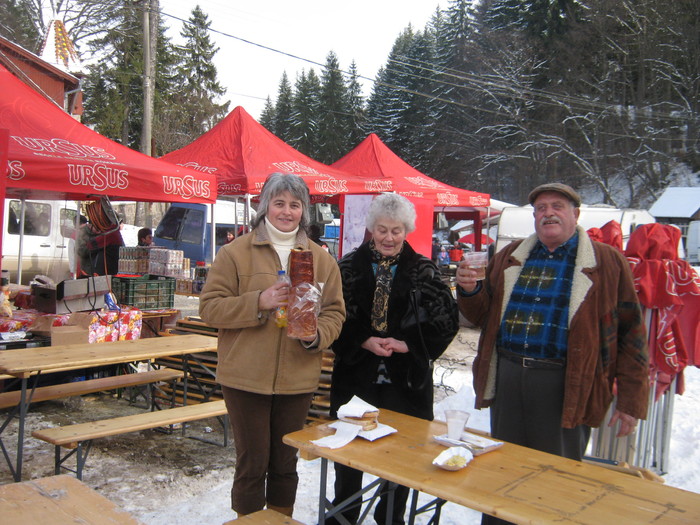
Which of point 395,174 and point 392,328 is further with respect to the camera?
point 395,174

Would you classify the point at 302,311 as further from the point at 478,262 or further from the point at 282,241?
the point at 478,262

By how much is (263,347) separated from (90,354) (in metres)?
2.14

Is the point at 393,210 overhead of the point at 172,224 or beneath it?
beneath

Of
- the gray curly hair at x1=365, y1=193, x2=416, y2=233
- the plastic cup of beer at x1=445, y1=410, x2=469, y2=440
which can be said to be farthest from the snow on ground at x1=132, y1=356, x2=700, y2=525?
the gray curly hair at x1=365, y1=193, x2=416, y2=233

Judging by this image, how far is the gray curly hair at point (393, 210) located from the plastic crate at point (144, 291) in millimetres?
4409

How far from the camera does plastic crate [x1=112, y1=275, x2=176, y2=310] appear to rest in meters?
6.34

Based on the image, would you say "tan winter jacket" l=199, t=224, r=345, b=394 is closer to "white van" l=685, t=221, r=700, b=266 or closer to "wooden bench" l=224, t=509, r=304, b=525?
"wooden bench" l=224, t=509, r=304, b=525

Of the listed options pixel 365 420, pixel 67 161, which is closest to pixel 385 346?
pixel 365 420

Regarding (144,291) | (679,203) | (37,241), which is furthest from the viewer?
(679,203)

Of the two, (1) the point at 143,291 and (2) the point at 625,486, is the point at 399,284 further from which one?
(1) the point at 143,291

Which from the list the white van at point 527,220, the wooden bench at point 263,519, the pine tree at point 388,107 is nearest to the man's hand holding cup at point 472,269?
the wooden bench at point 263,519

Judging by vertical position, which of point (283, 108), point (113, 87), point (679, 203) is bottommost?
point (679, 203)

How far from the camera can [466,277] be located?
256 centimetres

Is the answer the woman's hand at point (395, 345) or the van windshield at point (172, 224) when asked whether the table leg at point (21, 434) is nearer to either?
the woman's hand at point (395, 345)
